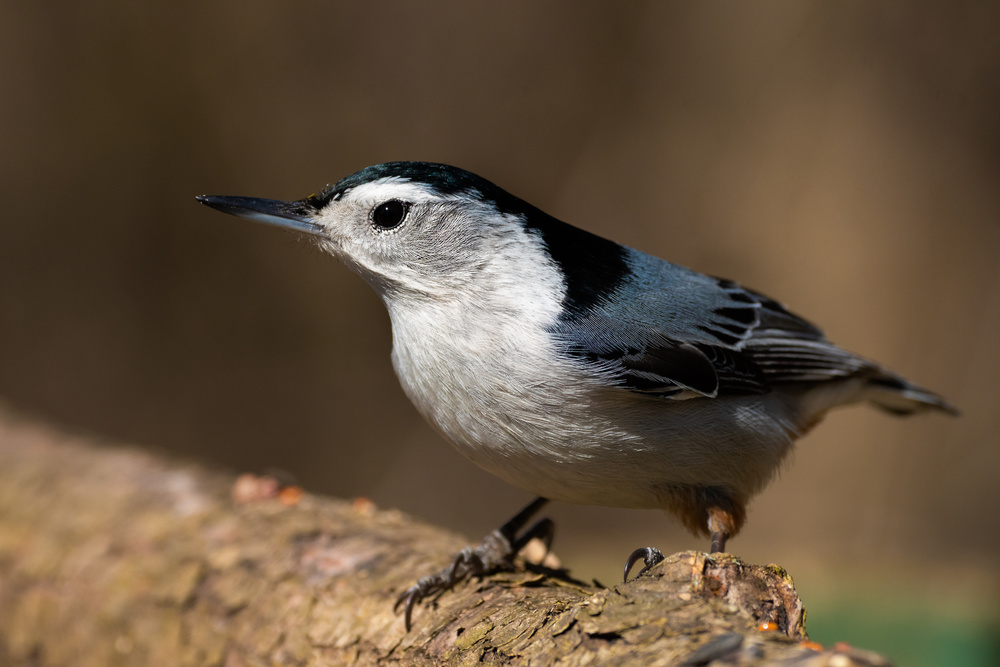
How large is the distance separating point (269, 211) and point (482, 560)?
3.58ft

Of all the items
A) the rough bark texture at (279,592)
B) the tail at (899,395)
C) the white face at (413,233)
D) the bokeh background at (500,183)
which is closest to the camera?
the rough bark texture at (279,592)

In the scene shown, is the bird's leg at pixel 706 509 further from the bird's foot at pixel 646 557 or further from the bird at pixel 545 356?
the bird's foot at pixel 646 557

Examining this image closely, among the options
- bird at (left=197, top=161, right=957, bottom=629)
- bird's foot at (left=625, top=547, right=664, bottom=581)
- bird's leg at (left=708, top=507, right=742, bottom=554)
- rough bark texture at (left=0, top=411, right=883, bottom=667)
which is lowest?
rough bark texture at (left=0, top=411, right=883, bottom=667)

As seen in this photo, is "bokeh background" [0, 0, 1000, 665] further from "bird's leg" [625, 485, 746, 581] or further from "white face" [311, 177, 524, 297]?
"white face" [311, 177, 524, 297]

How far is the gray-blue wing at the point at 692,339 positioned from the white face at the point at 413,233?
324mm

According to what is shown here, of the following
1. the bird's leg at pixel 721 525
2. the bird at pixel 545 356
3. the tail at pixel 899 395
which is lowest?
the bird's leg at pixel 721 525

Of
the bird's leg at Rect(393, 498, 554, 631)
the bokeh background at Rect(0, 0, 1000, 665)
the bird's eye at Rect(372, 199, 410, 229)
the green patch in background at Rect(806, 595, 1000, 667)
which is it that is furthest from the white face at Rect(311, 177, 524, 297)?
the bokeh background at Rect(0, 0, 1000, 665)

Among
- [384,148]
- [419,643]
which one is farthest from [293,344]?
[419,643]

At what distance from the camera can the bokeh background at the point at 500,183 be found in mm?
4512

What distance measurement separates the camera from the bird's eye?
2016 mm

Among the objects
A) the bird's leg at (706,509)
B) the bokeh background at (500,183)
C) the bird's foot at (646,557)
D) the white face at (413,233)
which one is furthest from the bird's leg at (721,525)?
the bokeh background at (500,183)

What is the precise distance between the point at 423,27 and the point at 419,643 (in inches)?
152

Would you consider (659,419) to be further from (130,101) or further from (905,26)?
(130,101)

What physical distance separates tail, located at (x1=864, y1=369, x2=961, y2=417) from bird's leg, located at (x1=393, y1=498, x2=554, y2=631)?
135 centimetres
